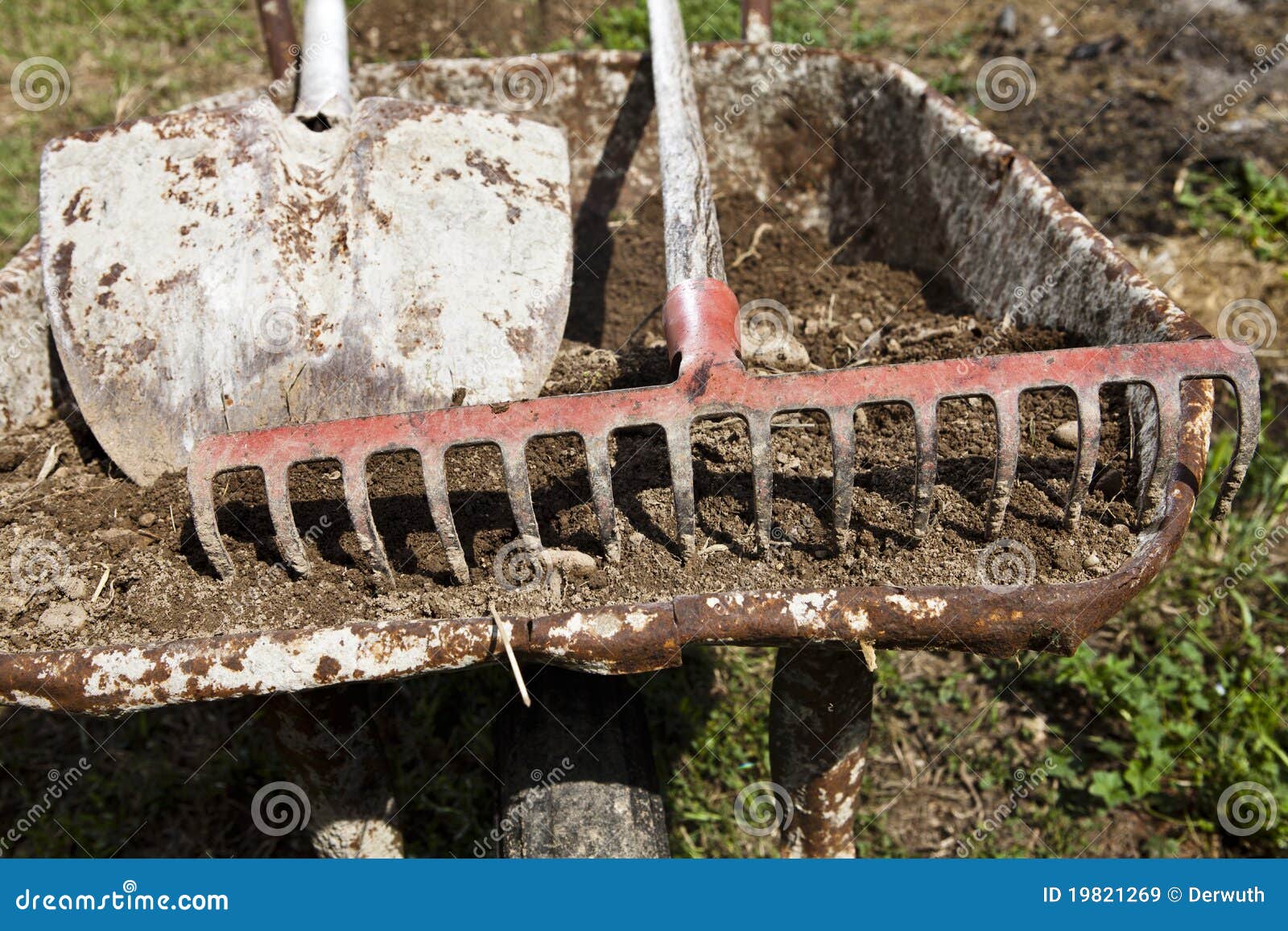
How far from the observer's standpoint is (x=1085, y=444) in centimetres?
154

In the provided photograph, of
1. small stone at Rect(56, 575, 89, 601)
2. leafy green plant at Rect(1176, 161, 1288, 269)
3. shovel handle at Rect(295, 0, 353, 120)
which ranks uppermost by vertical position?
shovel handle at Rect(295, 0, 353, 120)

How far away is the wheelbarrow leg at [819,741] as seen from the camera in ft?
6.13

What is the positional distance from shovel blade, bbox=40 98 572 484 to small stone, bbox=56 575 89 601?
1.03 ft

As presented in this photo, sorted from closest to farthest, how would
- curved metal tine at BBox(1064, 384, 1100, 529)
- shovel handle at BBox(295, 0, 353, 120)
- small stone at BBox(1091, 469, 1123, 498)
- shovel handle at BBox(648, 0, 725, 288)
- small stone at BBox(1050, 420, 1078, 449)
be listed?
curved metal tine at BBox(1064, 384, 1100, 529) → small stone at BBox(1091, 469, 1123, 498) → small stone at BBox(1050, 420, 1078, 449) → shovel handle at BBox(648, 0, 725, 288) → shovel handle at BBox(295, 0, 353, 120)

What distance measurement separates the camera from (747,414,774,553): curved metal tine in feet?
5.01

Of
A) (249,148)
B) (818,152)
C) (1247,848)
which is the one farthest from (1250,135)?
(249,148)

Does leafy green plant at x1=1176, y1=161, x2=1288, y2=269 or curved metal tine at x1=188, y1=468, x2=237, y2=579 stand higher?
leafy green plant at x1=1176, y1=161, x2=1288, y2=269

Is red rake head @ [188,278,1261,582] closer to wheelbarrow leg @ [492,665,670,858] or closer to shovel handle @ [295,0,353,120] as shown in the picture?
wheelbarrow leg @ [492,665,670,858]

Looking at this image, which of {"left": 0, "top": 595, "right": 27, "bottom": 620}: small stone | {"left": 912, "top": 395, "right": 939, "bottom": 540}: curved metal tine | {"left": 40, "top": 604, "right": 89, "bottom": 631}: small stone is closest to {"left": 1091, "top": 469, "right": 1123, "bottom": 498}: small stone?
{"left": 912, "top": 395, "right": 939, "bottom": 540}: curved metal tine

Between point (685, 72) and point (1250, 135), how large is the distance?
272 centimetres

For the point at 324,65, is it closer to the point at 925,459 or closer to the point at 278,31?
the point at 278,31

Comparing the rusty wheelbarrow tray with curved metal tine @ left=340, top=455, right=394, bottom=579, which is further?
curved metal tine @ left=340, top=455, right=394, bottom=579

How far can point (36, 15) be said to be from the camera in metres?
5.32

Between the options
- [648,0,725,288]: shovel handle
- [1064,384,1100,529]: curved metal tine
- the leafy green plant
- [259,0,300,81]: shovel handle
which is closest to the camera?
[1064,384,1100,529]: curved metal tine
